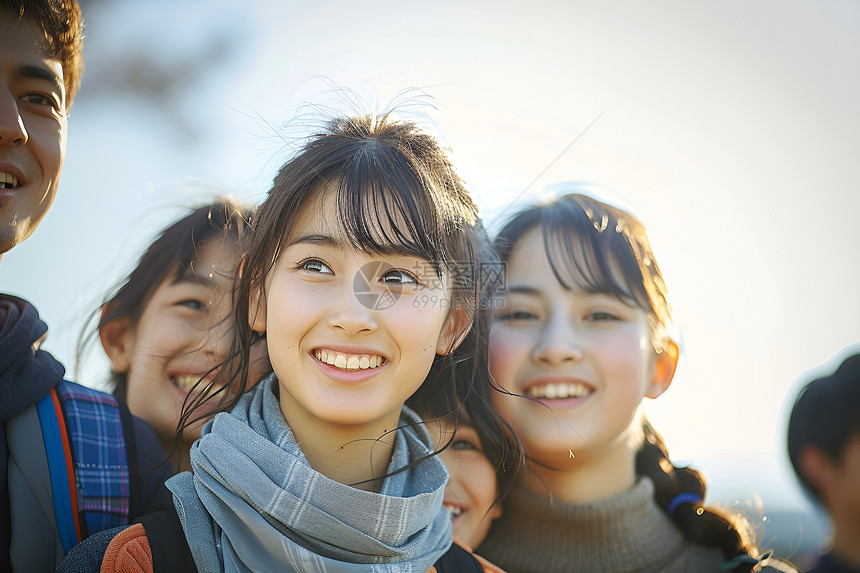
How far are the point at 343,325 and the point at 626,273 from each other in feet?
2.72

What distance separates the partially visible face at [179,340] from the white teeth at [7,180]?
0.44 meters

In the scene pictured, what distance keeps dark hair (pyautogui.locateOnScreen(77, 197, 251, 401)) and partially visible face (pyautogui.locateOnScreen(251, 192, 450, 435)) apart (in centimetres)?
54

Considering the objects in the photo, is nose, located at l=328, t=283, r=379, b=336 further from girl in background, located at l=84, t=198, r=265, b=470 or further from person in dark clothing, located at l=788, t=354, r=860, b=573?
person in dark clothing, located at l=788, t=354, r=860, b=573

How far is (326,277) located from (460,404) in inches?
22.5

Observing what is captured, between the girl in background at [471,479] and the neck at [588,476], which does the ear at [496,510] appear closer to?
the girl in background at [471,479]

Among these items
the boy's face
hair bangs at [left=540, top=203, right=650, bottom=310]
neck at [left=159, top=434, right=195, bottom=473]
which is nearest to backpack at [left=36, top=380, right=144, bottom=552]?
neck at [left=159, top=434, right=195, bottom=473]

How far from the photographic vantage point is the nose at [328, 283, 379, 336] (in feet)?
4.10

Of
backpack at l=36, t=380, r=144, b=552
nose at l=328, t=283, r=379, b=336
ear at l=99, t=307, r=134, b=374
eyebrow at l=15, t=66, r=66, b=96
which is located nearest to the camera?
nose at l=328, t=283, r=379, b=336

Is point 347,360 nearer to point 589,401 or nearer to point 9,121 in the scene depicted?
point 589,401

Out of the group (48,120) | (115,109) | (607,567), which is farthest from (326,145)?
(607,567)

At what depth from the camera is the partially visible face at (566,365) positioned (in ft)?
5.32

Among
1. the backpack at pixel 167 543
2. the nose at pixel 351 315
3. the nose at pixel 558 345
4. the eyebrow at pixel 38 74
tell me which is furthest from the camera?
the nose at pixel 558 345

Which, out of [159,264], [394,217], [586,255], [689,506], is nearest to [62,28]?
[159,264]


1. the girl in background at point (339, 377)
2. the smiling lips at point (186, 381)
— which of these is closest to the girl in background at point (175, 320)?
the smiling lips at point (186, 381)
